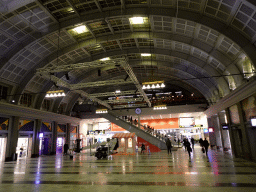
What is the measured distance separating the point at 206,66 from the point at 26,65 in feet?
61.7

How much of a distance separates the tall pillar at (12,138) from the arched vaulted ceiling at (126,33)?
102 inches

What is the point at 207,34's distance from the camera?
1358 cm

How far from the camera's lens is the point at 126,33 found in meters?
15.9

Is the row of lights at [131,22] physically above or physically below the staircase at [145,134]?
above

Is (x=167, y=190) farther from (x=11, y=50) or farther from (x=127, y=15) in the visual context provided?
(x=11, y=50)

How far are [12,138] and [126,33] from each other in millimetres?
15844

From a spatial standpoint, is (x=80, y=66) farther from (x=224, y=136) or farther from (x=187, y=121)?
(x=187, y=121)

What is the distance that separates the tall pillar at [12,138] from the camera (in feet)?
56.4

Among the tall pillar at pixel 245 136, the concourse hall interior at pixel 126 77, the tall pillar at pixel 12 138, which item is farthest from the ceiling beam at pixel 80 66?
the tall pillar at pixel 245 136

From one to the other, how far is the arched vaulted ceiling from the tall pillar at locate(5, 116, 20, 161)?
8.54 ft

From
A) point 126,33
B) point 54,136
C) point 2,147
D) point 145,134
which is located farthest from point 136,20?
point 54,136

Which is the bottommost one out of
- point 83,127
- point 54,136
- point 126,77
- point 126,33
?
point 54,136

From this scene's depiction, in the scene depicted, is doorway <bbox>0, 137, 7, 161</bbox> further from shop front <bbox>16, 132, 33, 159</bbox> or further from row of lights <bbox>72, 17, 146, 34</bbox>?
row of lights <bbox>72, 17, 146, 34</bbox>

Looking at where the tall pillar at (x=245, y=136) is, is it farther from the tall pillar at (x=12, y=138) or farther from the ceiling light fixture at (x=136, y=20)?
the tall pillar at (x=12, y=138)
